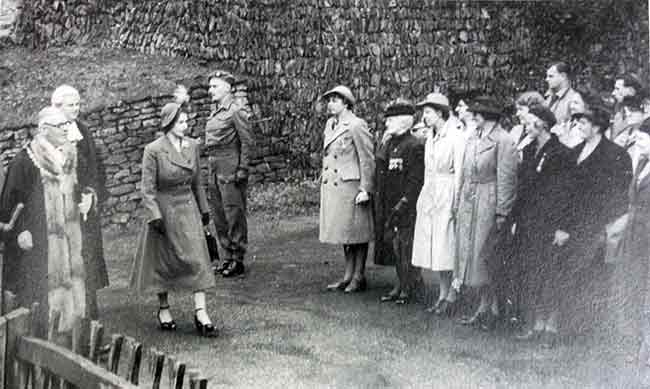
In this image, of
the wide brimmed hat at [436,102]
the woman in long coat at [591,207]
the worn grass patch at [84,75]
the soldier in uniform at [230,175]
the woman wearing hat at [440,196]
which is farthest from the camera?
the soldier in uniform at [230,175]

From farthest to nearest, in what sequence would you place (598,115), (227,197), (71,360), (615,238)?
(227,197)
(598,115)
(615,238)
(71,360)

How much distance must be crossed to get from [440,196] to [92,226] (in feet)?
8.00

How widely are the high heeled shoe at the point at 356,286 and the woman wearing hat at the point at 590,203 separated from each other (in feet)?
6.61

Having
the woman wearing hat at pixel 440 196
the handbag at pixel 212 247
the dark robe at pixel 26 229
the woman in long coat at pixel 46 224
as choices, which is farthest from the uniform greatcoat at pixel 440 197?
the dark robe at pixel 26 229

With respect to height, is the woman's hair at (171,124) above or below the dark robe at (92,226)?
above

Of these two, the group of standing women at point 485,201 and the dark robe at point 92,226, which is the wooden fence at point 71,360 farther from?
the group of standing women at point 485,201

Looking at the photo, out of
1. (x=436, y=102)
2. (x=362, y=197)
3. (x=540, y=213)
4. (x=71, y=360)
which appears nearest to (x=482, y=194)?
(x=540, y=213)

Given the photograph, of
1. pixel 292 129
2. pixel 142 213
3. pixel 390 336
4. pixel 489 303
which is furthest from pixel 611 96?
pixel 142 213

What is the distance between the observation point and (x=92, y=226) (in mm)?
6512

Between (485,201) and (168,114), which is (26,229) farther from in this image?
(485,201)

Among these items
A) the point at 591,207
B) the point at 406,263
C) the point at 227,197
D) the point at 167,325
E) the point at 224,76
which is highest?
the point at 224,76

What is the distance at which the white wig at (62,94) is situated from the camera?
6.29 metres

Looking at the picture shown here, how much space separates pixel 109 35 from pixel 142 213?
1.26 m

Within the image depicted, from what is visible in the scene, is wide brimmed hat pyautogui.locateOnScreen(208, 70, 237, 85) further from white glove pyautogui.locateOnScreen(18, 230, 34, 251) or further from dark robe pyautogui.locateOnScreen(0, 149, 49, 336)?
white glove pyautogui.locateOnScreen(18, 230, 34, 251)
